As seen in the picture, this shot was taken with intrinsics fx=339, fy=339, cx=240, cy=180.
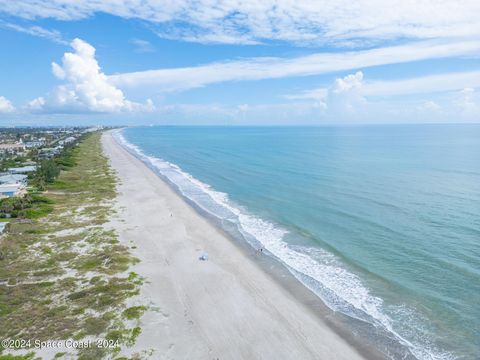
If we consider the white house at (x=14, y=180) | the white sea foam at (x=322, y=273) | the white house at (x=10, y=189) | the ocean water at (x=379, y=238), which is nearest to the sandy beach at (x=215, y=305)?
the white sea foam at (x=322, y=273)

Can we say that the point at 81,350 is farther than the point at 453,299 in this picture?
No

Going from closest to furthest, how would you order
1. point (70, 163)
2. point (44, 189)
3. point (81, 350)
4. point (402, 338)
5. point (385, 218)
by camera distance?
point (81, 350)
point (402, 338)
point (385, 218)
point (44, 189)
point (70, 163)

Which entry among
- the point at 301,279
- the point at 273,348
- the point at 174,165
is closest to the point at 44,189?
the point at 174,165

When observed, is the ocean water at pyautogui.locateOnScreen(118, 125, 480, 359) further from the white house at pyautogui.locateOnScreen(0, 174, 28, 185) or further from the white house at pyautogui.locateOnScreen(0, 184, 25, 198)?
the white house at pyautogui.locateOnScreen(0, 174, 28, 185)

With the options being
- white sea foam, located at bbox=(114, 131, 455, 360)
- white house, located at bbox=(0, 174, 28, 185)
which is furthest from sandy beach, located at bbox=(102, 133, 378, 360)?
white house, located at bbox=(0, 174, 28, 185)

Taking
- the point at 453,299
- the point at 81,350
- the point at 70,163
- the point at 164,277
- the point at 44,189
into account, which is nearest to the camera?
the point at 81,350

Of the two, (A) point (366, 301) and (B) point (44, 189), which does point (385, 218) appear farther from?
(B) point (44, 189)
